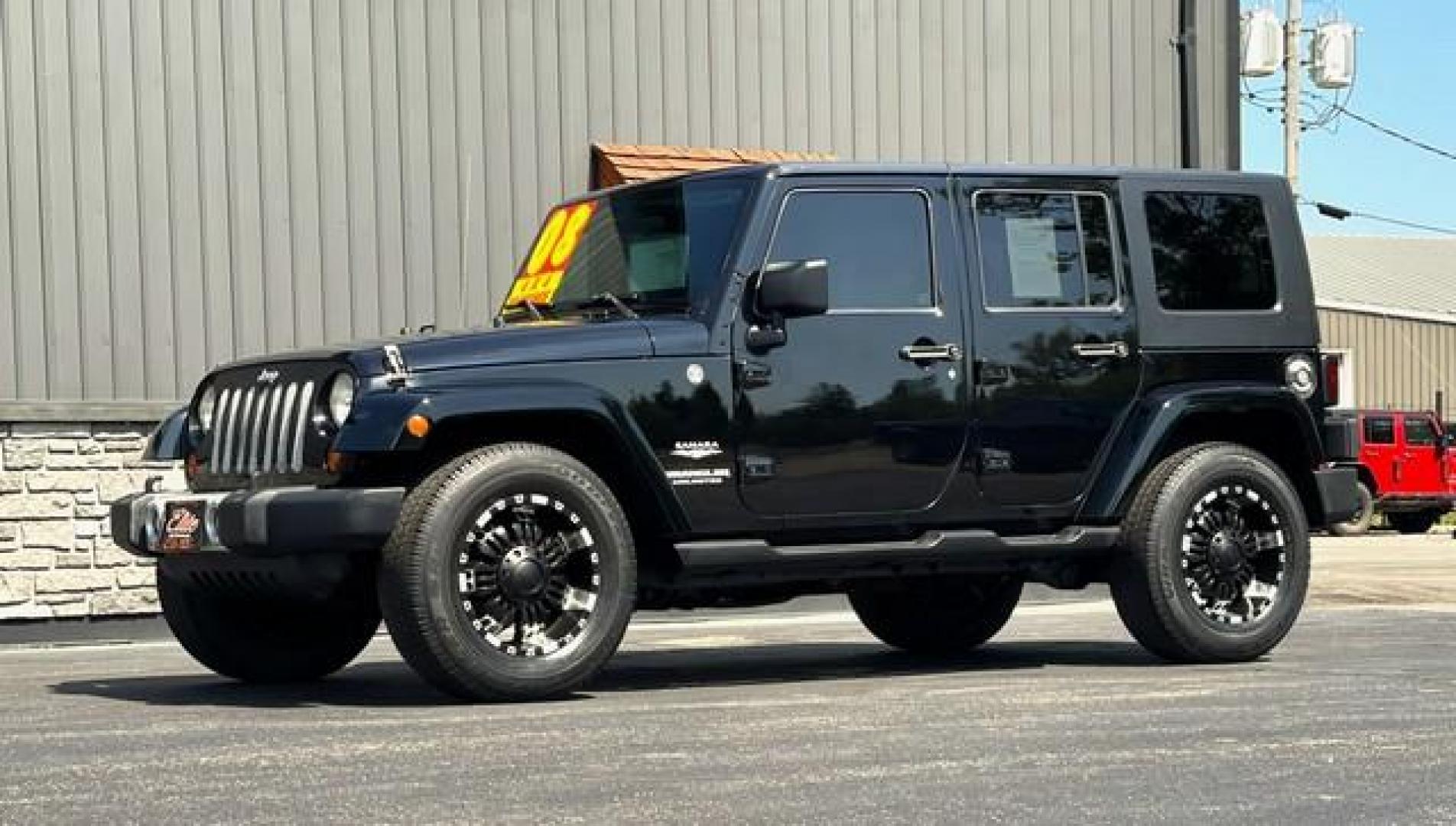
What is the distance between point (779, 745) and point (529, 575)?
Result: 1.55 meters

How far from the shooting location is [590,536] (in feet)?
26.2

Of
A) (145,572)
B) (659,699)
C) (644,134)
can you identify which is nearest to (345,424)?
(659,699)

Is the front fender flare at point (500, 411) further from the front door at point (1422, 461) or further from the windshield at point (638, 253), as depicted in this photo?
the front door at point (1422, 461)

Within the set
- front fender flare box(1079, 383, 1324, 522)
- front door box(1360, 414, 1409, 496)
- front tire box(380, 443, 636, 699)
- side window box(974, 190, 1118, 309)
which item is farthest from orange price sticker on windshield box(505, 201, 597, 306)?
front door box(1360, 414, 1409, 496)

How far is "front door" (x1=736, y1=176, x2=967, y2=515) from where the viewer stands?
8492mm

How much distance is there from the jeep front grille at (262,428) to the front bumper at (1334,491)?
165 inches

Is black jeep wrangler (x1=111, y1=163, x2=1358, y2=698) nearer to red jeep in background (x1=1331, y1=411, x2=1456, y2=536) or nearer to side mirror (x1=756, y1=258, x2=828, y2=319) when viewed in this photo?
side mirror (x1=756, y1=258, x2=828, y2=319)

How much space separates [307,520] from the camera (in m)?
7.67

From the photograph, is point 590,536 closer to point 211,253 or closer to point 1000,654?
point 1000,654

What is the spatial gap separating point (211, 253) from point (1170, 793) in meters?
10.8

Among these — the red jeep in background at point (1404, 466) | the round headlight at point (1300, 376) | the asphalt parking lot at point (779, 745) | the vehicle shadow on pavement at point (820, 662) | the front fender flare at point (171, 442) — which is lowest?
the red jeep in background at point (1404, 466)

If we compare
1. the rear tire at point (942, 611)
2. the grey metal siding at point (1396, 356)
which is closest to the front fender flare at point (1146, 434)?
the rear tire at point (942, 611)

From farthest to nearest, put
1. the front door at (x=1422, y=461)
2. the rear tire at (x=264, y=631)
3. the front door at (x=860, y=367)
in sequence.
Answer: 1. the front door at (x=1422, y=461)
2. the rear tire at (x=264, y=631)
3. the front door at (x=860, y=367)

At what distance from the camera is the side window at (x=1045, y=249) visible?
9.12 m
